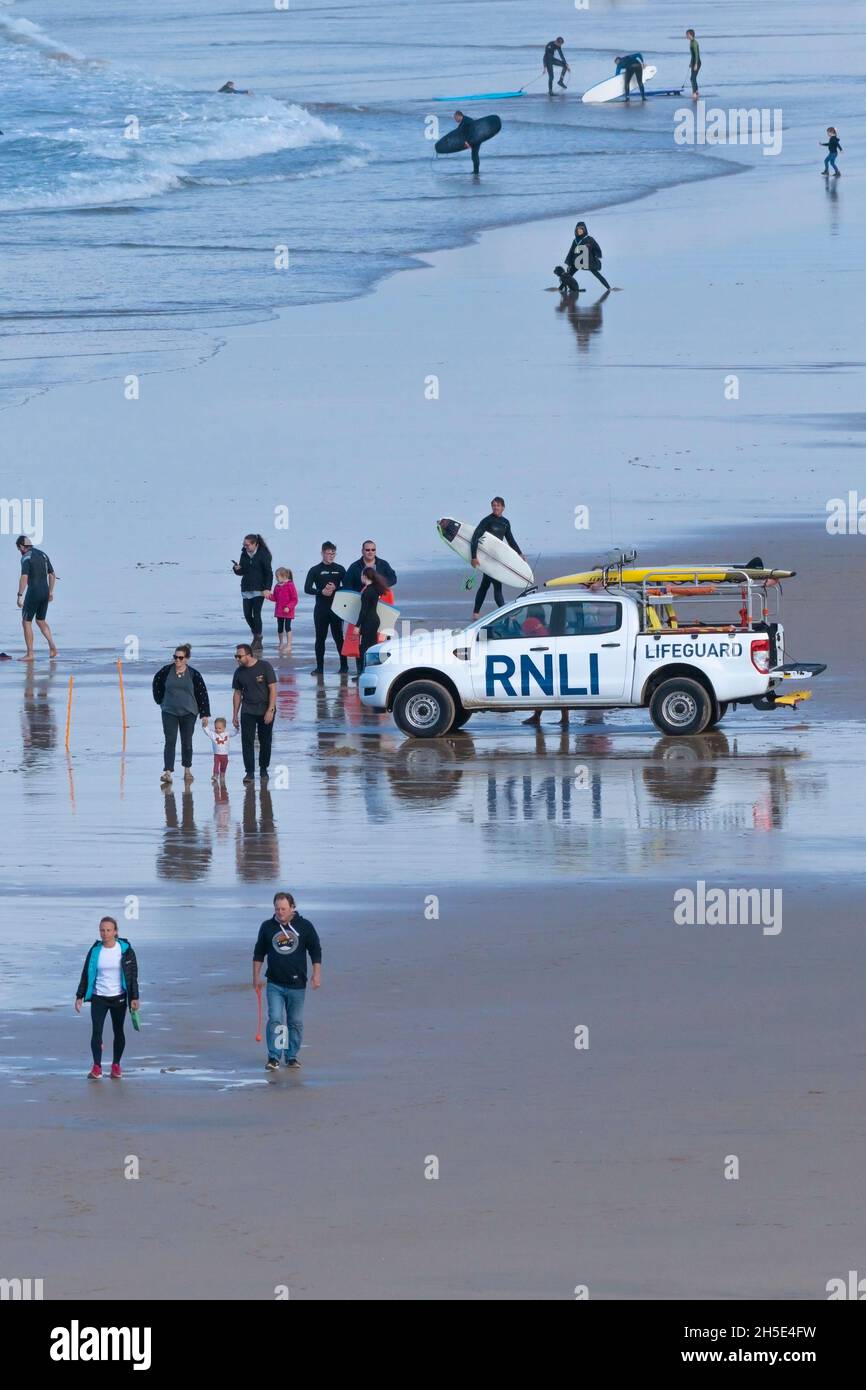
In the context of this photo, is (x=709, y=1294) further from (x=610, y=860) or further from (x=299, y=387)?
(x=299, y=387)

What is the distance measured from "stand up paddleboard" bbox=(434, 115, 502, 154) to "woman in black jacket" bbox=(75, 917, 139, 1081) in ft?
187

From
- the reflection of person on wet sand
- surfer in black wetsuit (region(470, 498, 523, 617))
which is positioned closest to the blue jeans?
surfer in black wetsuit (region(470, 498, 523, 617))

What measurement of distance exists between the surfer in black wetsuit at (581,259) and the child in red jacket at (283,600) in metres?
21.1

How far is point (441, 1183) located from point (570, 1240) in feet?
3.40

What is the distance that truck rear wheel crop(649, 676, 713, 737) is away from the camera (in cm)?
2491

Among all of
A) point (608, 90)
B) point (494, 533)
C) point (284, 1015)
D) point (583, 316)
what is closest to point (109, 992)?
point (284, 1015)

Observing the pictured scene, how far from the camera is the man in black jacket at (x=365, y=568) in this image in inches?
1091

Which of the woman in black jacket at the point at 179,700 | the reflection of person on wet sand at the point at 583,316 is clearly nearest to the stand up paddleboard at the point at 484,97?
the reflection of person on wet sand at the point at 583,316

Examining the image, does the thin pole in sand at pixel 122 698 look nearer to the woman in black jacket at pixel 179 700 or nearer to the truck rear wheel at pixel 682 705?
the woman in black jacket at pixel 179 700

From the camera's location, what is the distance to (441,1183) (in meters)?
13.0

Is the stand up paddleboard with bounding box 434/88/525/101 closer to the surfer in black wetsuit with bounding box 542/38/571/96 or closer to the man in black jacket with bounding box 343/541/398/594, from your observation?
the surfer in black wetsuit with bounding box 542/38/571/96

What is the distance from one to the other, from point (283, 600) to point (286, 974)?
14.5 m

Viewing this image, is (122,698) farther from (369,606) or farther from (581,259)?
(581,259)

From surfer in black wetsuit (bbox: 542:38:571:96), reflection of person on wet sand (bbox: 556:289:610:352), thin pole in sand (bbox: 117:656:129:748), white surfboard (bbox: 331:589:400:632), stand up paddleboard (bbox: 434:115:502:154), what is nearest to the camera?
thin pole in sand (bbox: 117:656:129:748)
